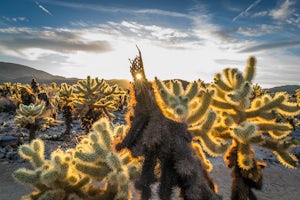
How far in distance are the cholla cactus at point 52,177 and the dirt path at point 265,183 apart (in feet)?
16.3

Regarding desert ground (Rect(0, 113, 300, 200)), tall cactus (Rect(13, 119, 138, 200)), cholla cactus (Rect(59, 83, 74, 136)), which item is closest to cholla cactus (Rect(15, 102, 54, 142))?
desert ground (Rect(0, 113, 300, 200))

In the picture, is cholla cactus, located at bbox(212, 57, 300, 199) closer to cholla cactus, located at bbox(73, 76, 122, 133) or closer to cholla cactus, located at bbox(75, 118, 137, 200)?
cholla cactus, located at bbox(75, 118, 137, 200)

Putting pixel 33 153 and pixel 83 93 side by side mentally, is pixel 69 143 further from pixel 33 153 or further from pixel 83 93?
pixel 33 153

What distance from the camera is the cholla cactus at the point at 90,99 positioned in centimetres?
1242

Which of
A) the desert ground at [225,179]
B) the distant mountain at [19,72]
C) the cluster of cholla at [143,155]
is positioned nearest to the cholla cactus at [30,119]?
the desert ground at [225,179]

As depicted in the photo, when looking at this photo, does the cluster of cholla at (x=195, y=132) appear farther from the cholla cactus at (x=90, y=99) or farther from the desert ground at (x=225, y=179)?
the cholla cactus at (x=90, y=99)

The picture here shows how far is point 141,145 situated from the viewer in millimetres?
3633

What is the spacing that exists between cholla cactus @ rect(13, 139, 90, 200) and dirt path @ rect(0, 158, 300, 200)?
4969mm

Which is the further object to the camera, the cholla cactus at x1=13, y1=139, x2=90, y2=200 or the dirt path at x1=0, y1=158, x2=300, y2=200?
the dirt path at x1=0, y1=158, x2=300, y2=200

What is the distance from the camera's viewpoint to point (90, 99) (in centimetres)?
1240

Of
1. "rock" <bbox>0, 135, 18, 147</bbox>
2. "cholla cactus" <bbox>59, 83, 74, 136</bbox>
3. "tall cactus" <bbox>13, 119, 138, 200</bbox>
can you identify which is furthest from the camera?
"cholla cactus" <bbox>59, 83, 74, 136</bbox>

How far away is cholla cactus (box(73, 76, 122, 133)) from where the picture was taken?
12422 millimetres

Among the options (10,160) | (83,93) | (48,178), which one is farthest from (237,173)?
(10,160)

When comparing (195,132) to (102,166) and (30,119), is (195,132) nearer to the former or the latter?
(102,166)
